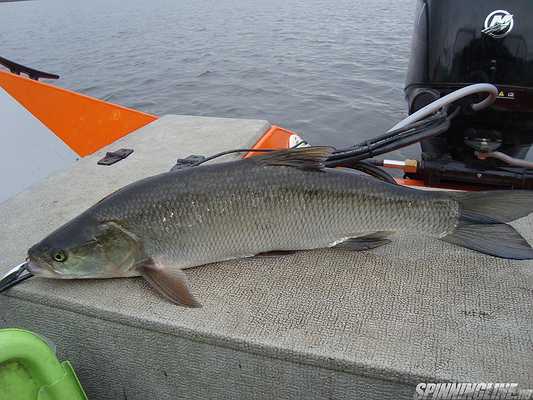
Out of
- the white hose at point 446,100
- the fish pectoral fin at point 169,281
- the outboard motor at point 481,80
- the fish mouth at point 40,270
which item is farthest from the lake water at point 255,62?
the fish mouth at point 40,270

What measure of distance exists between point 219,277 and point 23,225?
1.31 meters

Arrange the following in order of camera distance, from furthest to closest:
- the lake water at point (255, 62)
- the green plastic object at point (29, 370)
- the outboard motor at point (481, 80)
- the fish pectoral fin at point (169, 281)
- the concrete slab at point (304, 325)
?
the lake water at point (255, 62) < the outboard motor at point (481, 80) < the fish pectoral fin at point (169, 281) < the concrete slab at point (304, 325) < the green plastic object at point (29, 370)

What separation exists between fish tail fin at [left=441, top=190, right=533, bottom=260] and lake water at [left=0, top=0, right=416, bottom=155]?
4733 mm

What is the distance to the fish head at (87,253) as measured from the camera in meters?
2.04

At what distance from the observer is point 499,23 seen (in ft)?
11.1


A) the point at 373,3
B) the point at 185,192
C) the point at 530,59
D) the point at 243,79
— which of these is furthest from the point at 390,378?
the point at 373,3

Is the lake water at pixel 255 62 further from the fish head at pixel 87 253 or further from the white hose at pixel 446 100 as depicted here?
the fish head at pixel 87 253

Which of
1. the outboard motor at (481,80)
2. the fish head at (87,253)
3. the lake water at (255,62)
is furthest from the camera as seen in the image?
the lake water at (255,62)

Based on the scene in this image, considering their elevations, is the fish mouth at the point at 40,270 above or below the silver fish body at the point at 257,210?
below

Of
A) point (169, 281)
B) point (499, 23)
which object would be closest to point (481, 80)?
point (499, 23)

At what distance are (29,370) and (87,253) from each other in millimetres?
588

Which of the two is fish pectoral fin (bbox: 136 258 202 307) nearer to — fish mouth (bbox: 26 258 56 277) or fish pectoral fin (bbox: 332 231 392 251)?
fish mouth (bbox: 26 258 56 277)

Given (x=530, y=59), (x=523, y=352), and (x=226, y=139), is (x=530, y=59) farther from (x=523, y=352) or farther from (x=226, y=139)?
(x=523, y=352)

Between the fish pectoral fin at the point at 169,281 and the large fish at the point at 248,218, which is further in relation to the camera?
the large fish at the point at 248,218
